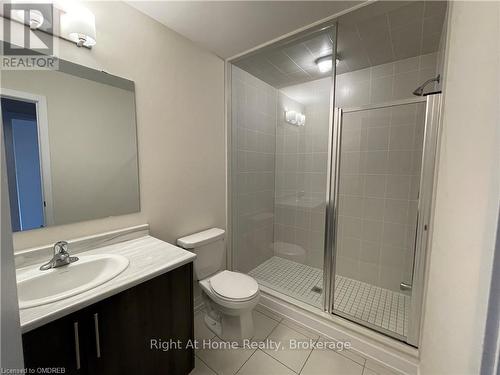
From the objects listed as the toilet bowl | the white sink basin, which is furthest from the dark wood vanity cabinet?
the toilet bowl

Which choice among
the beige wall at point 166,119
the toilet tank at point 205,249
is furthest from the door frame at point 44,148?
the toilet tank at point 205,249

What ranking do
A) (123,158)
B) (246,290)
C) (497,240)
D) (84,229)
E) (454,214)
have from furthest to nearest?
(246,290), (123,158), (84,229), (454,214), (497,240)

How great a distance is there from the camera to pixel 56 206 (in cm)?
116

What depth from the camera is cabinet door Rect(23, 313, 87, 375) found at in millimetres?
718

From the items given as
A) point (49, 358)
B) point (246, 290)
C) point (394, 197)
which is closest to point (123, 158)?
point (49, 358)

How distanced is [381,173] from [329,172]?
82 cm

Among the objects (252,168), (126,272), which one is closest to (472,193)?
(126,272)

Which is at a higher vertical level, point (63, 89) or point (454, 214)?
point (63, 89)

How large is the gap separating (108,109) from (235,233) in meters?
1.55

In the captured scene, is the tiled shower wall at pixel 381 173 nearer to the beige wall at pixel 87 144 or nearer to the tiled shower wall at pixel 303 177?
the tiled shower wall at pixel 303 177

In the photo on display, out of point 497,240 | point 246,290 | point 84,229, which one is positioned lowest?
point 246,290

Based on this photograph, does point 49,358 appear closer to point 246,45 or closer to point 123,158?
point 123,158

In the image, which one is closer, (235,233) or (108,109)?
(108,109)

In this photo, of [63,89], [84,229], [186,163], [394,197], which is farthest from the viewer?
[394,197]
